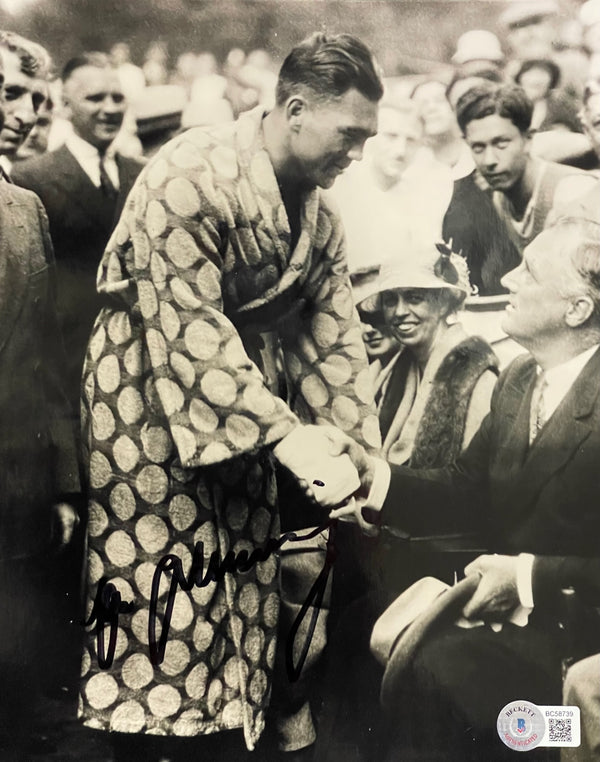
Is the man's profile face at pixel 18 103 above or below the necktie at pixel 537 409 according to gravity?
above

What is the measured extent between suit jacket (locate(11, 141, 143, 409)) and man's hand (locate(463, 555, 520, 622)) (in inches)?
56.3

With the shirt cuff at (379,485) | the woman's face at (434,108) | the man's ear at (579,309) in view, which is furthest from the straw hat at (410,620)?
the woman's face at (434,108)

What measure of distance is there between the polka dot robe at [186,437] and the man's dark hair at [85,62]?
343mm

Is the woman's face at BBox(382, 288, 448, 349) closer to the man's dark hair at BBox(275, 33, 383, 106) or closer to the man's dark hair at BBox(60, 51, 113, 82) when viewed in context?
the man's dark hair at BBox(275, 33, 383, 106)

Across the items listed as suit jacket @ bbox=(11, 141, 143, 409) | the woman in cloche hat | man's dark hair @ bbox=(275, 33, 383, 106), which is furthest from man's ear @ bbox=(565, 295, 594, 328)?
suit jacket @ bbox=(11, 141, 143, 409)

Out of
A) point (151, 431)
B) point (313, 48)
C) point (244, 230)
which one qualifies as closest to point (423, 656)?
point (151, 431)

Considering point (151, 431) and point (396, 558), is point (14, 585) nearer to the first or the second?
point (151, 431)

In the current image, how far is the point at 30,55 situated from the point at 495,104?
1545mm

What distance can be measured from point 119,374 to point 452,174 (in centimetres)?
128

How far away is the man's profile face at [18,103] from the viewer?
249 centimetres

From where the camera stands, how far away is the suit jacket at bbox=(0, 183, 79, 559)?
2.43 meters

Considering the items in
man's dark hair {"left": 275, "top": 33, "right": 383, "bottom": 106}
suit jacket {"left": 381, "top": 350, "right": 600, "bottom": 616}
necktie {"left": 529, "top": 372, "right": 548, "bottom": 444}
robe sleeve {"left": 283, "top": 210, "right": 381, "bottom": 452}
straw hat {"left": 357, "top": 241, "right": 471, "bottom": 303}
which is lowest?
suit jacket {"left": 381, "top": 350, "right": 600, "bottom": 616}
